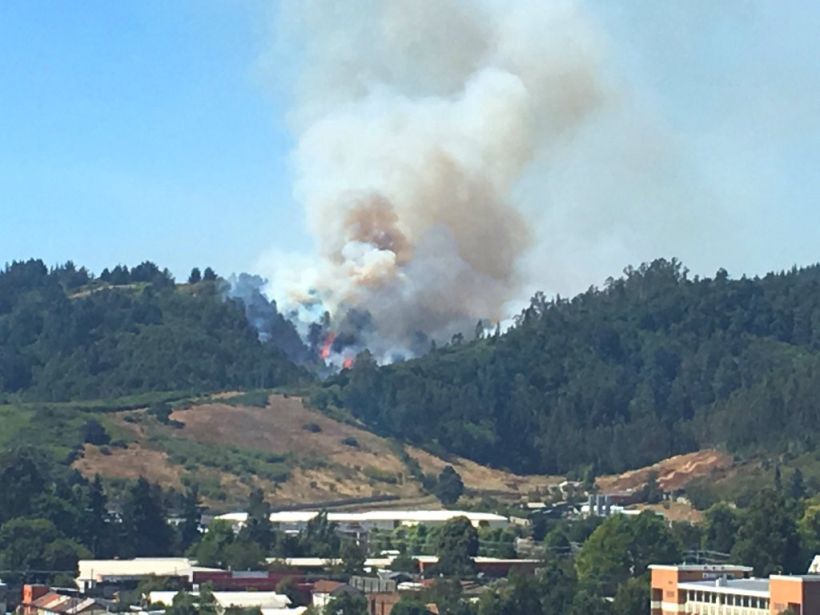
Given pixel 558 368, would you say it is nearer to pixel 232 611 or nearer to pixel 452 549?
pixel 452 549

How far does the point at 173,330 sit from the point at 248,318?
27.2 feet

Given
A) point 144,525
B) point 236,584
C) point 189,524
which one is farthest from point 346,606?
point 189,524

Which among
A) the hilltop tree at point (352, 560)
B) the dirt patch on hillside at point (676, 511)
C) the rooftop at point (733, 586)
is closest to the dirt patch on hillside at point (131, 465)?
the dirt patch on hillside at point (676, 511)

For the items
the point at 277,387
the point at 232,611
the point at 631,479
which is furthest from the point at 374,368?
the point at 232,611

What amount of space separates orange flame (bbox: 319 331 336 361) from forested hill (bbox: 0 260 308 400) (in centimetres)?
323

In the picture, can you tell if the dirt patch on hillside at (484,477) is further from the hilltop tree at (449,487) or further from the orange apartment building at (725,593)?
the orange apartment building at (725,593)

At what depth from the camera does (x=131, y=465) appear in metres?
151

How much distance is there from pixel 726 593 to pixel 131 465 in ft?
230

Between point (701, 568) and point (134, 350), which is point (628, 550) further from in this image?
point (134, 350)

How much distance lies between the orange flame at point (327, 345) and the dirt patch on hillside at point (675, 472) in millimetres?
39453

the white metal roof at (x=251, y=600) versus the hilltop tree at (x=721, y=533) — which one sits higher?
the hilltop tree at (x=721, y=533)

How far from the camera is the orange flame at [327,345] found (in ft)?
640

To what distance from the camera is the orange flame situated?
640ft

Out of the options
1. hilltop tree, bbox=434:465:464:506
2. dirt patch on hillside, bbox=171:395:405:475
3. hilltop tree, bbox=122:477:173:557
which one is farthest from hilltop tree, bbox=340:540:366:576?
dirt patch on hillside, bbox=171:395:405:475
